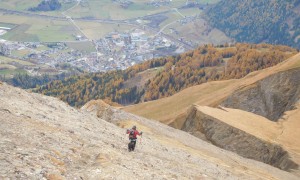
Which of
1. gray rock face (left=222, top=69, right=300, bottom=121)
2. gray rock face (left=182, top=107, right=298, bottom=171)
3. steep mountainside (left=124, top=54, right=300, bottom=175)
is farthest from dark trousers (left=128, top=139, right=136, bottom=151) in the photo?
gray rock face (left=222, top=69, right=300, bottom=121)

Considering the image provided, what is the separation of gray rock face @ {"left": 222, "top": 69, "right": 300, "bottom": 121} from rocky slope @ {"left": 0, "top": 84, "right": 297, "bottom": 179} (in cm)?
5221

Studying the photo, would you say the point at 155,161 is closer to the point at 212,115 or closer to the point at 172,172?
the point at 172,172

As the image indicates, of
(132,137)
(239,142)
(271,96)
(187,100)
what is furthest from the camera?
(187,100)

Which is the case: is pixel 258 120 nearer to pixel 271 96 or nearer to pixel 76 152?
pixel 271 96

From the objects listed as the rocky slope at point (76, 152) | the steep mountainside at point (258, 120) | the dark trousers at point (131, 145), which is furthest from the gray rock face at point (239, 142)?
the dark trousers at point (131, 145)

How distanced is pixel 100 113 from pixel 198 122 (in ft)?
83.5

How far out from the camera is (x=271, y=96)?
381ft

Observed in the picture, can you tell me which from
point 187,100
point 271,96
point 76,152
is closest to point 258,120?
point 271,96

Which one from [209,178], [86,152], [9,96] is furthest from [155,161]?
[9,96]

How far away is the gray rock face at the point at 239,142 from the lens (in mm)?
72938

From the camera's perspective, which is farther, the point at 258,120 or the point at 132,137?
the point at 258,120

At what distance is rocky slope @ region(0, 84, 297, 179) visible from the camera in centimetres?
3152

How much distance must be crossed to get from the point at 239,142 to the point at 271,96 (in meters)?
41.9

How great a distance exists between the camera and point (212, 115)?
8719 cm
